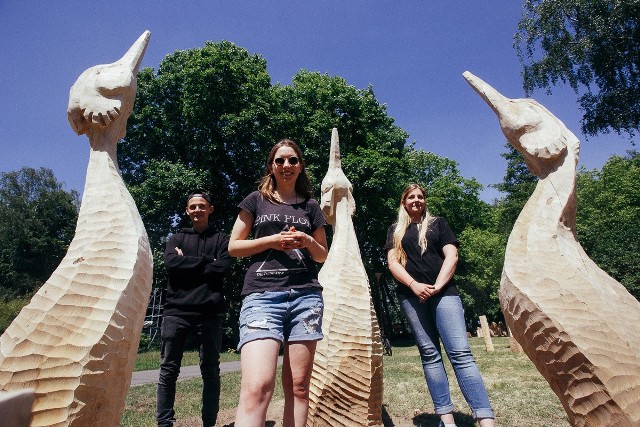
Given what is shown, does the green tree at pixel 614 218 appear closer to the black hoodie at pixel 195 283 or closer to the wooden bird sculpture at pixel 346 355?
the wooden bird sculpture at pixel 346 355

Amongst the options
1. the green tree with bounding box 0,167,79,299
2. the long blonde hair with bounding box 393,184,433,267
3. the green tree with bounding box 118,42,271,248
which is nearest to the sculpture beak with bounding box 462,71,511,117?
the long blonde hair with bounding box 393,184,433,267

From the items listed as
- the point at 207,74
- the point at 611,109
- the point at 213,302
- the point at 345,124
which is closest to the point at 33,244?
the point at 207,74

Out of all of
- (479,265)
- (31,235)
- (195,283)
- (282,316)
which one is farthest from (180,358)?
(31,235)

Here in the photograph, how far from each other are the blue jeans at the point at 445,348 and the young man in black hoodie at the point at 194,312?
1612 millimetres

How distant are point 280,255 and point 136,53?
64.8 inches

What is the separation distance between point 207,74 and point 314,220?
12747mm

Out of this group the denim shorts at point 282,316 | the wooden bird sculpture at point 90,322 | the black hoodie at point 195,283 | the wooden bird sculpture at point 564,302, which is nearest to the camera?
the wooden bird sculpture at point 90,322

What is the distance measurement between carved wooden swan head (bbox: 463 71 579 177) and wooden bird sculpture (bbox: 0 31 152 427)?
225cm

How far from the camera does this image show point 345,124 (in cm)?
1614

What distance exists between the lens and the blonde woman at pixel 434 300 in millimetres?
3041

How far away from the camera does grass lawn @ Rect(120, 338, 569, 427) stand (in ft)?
14.4

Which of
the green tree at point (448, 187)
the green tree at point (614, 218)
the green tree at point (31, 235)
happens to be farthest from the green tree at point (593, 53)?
the green tree at point (31, 235)

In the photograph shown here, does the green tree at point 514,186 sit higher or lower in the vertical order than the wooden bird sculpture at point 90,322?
higher

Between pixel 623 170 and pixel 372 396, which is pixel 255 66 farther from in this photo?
pixel 623 170
